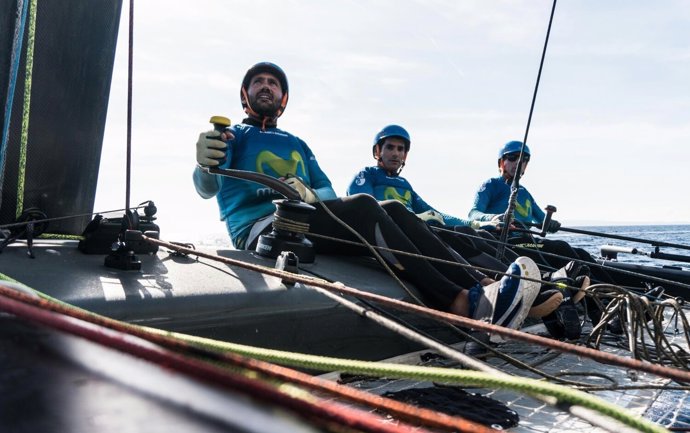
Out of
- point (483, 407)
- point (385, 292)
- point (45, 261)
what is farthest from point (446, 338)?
point (45, 261)

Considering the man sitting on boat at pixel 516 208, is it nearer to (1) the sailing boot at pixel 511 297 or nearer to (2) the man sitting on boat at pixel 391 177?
(2) the man sitting on boat at pixel 391 177

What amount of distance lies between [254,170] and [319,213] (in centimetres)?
59

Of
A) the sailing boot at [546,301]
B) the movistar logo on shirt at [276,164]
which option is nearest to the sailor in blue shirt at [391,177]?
the movistar logo on shirt at [276,164]

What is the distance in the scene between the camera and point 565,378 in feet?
8.46

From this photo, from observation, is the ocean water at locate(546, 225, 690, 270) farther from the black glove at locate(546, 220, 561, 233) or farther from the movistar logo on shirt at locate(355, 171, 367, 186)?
the movistar logo on shirt at locate(355, 171, 367, 186)

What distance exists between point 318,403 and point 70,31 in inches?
92.1

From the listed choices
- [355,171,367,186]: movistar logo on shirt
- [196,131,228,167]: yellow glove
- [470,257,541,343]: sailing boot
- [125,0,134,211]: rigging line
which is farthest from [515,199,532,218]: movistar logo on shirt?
[125,0,134,211]: rigging line

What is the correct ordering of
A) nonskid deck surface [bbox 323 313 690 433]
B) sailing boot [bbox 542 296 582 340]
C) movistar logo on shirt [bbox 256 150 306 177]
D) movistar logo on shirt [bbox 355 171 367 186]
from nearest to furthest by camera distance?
nonskid deck surface [bbox 323 313 690 433]
sailing boot [bbox 542 296 582 340]
movistar logo on shirt [bbox 256 150 306 177]
movistar logo on shirt [bbox 355 171 367 186]

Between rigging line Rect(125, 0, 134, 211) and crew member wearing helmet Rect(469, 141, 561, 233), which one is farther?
crew member wearing helmet Rect(469, 141, 561, 233)

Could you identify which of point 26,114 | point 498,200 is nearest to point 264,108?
point 26,114

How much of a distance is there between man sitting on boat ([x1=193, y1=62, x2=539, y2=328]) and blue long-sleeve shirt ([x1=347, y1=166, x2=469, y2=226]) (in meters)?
1.67

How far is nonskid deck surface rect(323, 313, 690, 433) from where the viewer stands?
78.6 inches

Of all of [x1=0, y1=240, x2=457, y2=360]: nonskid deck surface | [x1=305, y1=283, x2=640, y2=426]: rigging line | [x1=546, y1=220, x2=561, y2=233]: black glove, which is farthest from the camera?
[x1=546, y1=220, x2=561, y2=233]: black glove

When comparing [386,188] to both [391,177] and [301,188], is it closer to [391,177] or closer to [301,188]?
[391,177]
